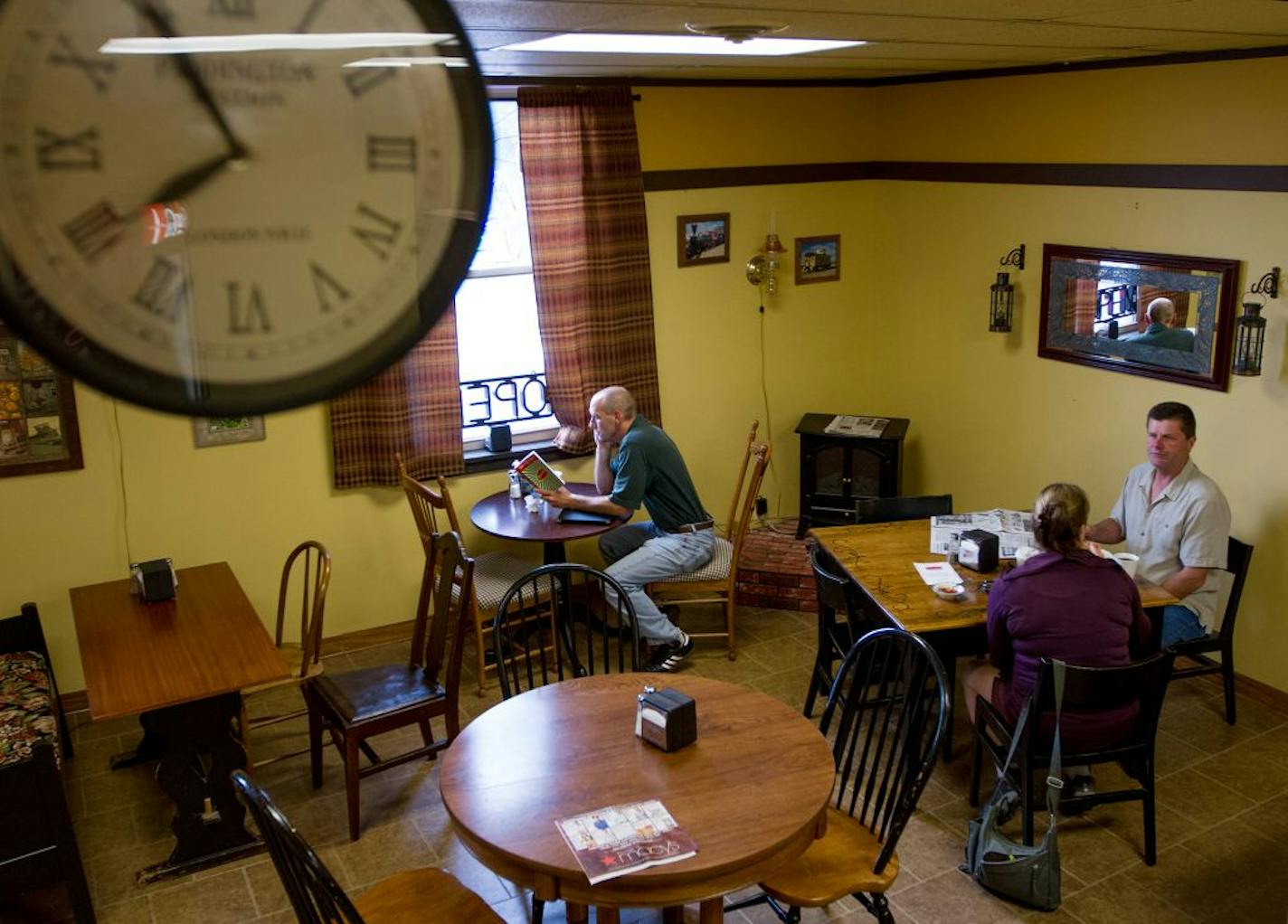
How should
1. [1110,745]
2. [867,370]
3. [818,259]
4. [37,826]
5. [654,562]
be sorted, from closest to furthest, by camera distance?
1. [37,826]
2. [1110,745]
3. [654,562]
4. [818,259]
5. [867,370]

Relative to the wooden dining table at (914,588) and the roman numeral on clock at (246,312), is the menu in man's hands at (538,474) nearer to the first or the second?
the wooden dining table at (914,588)

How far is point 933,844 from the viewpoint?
383cm

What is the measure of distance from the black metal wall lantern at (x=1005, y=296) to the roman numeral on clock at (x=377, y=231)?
5030 millimetres

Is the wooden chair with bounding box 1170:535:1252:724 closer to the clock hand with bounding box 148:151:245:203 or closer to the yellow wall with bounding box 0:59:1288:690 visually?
the yellow wall with bounding box 0:59:1288:690

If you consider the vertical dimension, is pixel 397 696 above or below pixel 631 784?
below

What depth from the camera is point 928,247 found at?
6.15 metres

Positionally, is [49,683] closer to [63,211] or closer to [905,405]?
[63,211]

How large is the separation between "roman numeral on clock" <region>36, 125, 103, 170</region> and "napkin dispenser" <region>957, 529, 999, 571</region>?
12.4 ft

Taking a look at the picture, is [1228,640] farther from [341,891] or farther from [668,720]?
[341,891]

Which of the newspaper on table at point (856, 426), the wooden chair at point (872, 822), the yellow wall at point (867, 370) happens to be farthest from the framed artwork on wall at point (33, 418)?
the newspaper on table at point (856, 426)

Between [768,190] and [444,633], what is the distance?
127 inches

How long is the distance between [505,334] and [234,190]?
190 inches

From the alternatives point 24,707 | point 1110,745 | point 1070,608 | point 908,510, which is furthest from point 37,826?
point 908,510

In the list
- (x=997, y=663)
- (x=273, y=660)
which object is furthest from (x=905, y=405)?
(x=273, y=660)
